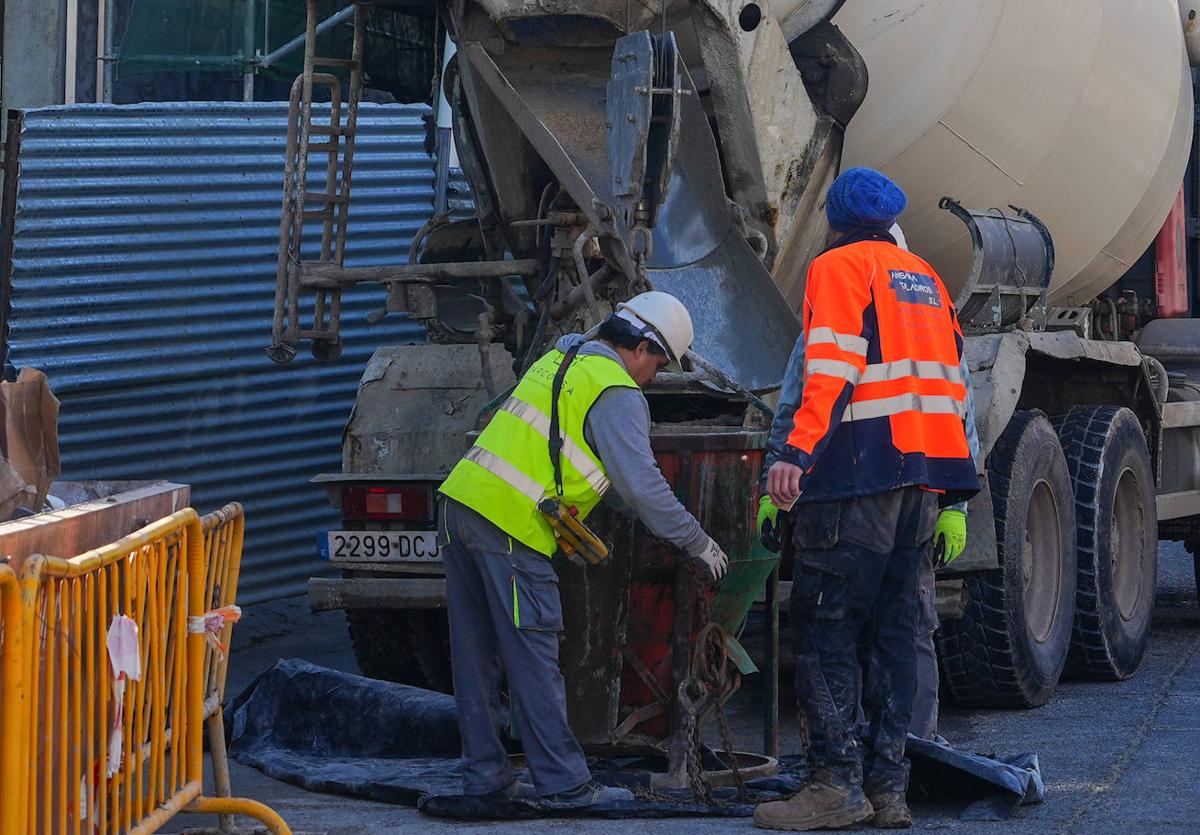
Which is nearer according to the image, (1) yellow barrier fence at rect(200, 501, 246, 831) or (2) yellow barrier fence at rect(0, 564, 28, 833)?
(2) yellow barrier fence at rect(0, 564, 28, 833)

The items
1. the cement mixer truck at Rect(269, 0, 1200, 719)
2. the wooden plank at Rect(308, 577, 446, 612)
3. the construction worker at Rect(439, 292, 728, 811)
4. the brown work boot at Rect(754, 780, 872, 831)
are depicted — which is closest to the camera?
the brown work boot at Rect(754, 780, 872, 831)

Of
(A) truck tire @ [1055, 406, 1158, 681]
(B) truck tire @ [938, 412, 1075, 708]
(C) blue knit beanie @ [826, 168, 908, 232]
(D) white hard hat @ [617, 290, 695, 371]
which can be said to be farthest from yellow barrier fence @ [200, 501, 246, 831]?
(A) truck tire @ [1055, 406, 1158, 681]

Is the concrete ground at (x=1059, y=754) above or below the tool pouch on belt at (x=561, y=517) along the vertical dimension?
below

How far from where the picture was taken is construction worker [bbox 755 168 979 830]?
4.84 meters

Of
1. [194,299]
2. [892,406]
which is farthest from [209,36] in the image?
[892,406]

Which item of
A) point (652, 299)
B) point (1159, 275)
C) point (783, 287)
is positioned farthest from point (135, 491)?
point (1159, 275)

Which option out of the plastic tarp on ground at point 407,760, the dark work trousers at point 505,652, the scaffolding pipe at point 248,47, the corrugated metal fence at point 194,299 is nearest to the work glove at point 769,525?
the dark work trousers at point 505,652

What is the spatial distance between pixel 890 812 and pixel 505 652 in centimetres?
111

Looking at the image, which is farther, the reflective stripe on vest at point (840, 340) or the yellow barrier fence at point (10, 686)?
the reflective stripe on vest at point (840, 340)

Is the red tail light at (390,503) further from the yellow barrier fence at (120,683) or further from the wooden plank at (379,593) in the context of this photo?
the yellow barrier fence at (120,683)

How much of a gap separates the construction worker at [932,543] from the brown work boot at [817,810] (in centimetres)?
33

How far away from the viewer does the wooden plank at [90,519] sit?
3715 millimetres

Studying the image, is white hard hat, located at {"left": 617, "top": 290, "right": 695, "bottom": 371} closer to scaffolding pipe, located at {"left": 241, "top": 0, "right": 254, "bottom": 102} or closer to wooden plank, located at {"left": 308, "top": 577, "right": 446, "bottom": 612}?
wooden plank, located at {"left": 308, "top": 577, "right": 446, "bottom": 612}

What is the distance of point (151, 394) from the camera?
28.4ft
